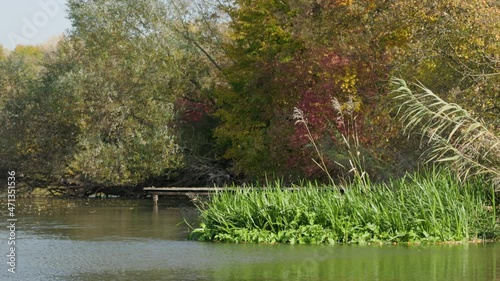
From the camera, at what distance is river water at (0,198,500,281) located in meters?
13.5

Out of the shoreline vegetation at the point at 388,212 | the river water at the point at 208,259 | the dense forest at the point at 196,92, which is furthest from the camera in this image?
the dense forest at the point at 196,92

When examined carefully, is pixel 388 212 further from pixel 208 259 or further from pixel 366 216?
pixel 208 259

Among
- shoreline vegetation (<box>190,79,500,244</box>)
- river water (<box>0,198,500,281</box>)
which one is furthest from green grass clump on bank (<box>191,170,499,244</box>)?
river water (<box>0,198,500,281</box>)

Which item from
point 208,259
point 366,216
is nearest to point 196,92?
point 366,216

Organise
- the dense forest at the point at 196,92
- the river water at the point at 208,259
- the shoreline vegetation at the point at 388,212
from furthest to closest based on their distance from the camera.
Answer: the dense forest at the point at 196,92
the shoreline vegetation at the point at 388,212
the river water at the point at 208,259

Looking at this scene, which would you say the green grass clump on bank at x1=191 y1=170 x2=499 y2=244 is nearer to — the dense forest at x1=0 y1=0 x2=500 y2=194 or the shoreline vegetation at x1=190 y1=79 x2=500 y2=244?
the shoreline vegetation at x1=190 y1=79 x2=500 y2=244

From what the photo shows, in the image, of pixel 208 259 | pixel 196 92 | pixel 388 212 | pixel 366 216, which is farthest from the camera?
pixel 196 92

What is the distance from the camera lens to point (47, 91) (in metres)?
37.9

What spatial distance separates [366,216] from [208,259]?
12.4ft

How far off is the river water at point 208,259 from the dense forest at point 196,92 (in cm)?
993

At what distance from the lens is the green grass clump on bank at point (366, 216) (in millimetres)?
17531

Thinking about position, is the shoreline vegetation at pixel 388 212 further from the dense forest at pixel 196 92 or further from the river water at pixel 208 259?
the dense forest at pixel 196 92

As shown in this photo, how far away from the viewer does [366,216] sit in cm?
1781

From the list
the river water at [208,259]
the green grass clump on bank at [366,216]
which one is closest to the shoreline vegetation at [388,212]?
the green grass clump on bank at [366,216]
